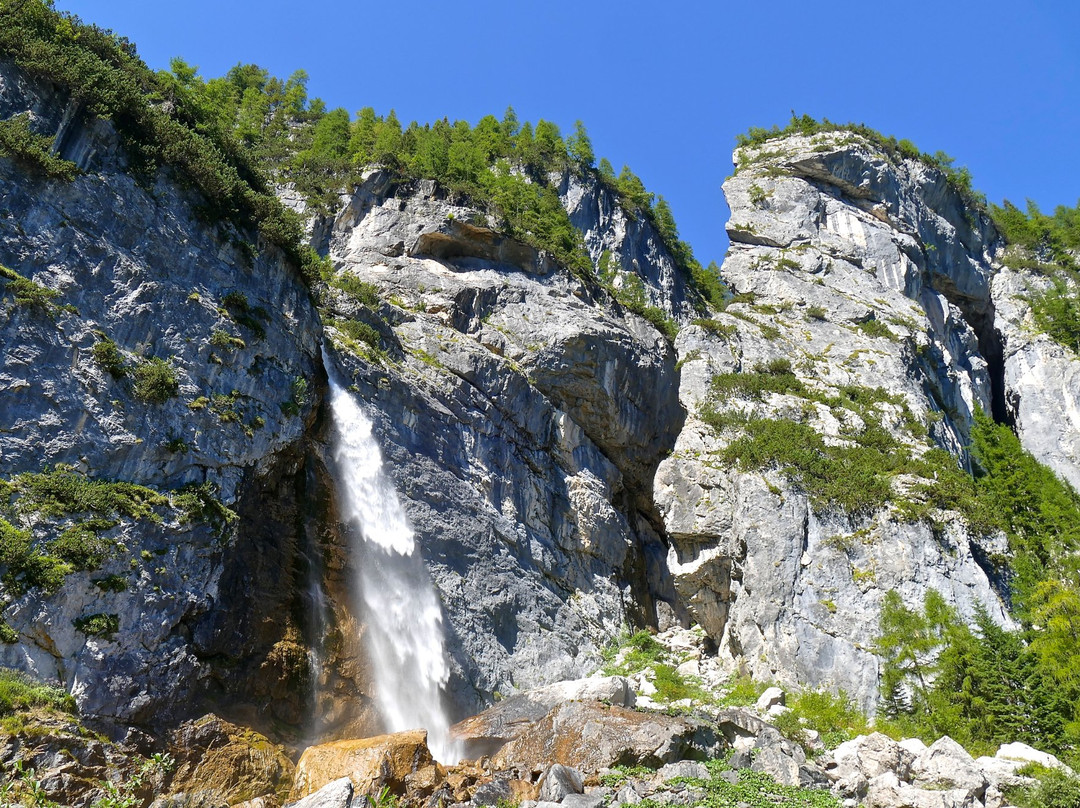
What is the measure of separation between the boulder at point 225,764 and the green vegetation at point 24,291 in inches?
382

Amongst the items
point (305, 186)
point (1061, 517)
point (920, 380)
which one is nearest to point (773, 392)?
point (920, 380)

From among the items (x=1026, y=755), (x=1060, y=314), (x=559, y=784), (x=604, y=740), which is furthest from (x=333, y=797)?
(x=1060, y=314)

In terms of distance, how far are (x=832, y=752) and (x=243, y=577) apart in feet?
47.5

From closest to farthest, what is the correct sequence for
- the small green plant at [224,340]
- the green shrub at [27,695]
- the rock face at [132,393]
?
the green shrub at [27,695], the rock face at [132,393], the small green plant at [224,340]

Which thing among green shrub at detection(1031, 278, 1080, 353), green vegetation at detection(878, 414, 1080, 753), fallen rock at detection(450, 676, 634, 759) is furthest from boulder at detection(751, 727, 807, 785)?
green shrub at detection(1031, 278, 1080, 353)

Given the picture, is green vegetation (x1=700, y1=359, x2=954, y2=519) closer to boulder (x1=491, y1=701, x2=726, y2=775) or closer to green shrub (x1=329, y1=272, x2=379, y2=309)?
boulder (x1=491, y1=701, x2=726, y2=775)

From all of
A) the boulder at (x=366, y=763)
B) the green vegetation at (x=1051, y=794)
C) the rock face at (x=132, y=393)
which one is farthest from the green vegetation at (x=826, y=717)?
the rock face at (x=132, y=393)

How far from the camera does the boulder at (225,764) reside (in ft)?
50.3

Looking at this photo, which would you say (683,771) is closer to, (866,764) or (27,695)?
(866,764)

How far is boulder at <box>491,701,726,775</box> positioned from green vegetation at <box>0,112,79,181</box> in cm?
1755

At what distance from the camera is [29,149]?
18766 millimetres

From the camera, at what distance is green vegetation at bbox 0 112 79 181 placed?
1858cm

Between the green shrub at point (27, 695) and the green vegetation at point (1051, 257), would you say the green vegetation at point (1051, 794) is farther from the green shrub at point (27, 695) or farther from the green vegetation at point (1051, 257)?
the green vegetation at point (1051, 257)

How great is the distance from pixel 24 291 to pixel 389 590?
39.5ft
